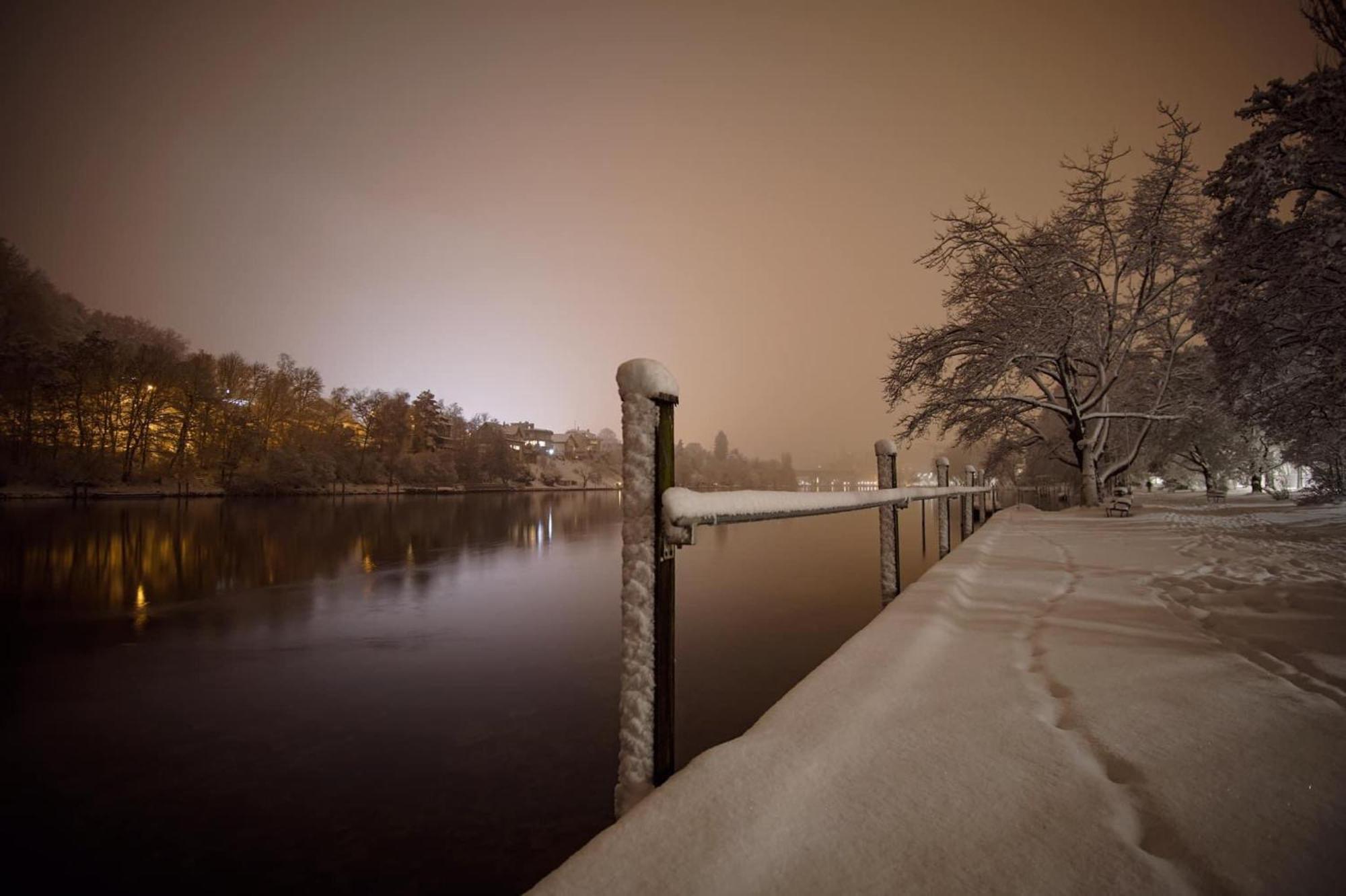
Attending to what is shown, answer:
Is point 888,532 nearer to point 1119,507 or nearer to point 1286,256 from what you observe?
point 1286,256

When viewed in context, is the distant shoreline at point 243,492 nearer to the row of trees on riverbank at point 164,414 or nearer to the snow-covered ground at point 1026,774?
the row of trees on riverbank at point 164,414

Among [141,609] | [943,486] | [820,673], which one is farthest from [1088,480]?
[141,609]

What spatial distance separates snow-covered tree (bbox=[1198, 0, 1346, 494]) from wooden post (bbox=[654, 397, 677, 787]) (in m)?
10.6

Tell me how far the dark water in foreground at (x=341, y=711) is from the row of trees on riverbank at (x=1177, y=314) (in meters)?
7.70

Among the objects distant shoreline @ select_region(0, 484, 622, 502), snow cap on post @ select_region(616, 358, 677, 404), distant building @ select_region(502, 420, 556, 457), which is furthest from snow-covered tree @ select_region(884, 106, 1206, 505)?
Answer: distant building @ select_region(502, 420, 556, 457)

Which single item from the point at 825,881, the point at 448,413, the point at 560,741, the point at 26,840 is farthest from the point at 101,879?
the point at 448,413

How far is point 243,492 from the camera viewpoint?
48000mm

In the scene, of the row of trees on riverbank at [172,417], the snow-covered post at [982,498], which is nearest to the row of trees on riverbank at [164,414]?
the row of trees on riverbank at [172,417]

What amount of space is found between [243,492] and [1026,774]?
2422 inches

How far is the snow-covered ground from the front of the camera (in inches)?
44.4

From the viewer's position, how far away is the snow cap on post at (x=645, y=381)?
72.4 inches

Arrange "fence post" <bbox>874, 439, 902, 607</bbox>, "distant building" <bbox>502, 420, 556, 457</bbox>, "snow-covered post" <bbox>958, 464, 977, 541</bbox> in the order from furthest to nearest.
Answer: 1. "distant building" <bbox>502, 420, 556, 457</bbox>
2. "snow-covered post" <bbox>958, 464, 977, 541</bbox>
3. "fence post" <bbox>874, 439, 902, 607</bbox>

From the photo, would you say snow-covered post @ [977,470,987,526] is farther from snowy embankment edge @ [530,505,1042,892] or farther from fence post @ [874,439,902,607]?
snowy embankment edge @ [530,505,1042,892]

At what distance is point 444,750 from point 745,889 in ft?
9.49
